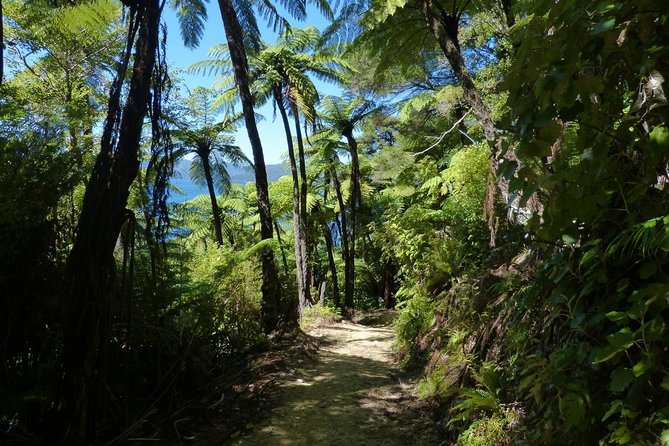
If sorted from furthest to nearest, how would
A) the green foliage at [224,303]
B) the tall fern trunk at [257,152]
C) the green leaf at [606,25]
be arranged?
the tall fern trunk at [257,152], the green foliage at [224,303], the green leaf at [606,25]

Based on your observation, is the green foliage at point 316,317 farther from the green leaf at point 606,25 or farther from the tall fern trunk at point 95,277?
the green leaf at point 606,25

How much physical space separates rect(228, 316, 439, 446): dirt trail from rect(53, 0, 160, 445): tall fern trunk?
1.14 metres

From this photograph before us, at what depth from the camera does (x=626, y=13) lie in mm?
1154

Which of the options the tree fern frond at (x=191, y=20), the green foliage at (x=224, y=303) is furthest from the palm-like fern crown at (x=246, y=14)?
the green foliage at (x=224, y=303)

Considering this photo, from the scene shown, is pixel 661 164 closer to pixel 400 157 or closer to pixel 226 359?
pixel 226 359

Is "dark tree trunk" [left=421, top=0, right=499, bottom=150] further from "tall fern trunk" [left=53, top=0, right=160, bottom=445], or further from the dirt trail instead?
"tall fern trunk" [left=53, top=0, right=160, bottom=445]

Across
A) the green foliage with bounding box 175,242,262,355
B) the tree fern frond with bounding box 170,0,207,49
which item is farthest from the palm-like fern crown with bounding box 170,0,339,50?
the green foliage with bounding box 175,242,262,355

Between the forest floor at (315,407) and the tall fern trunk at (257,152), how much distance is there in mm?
786

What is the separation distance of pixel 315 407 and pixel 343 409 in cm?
27

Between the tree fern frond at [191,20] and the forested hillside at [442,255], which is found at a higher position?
the tree fern frond at [191,20]

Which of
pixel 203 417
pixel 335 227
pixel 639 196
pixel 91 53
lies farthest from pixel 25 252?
pixel 335 227

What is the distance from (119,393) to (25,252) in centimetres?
129

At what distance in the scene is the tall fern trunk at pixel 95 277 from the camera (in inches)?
102

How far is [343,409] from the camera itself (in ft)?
12.8
